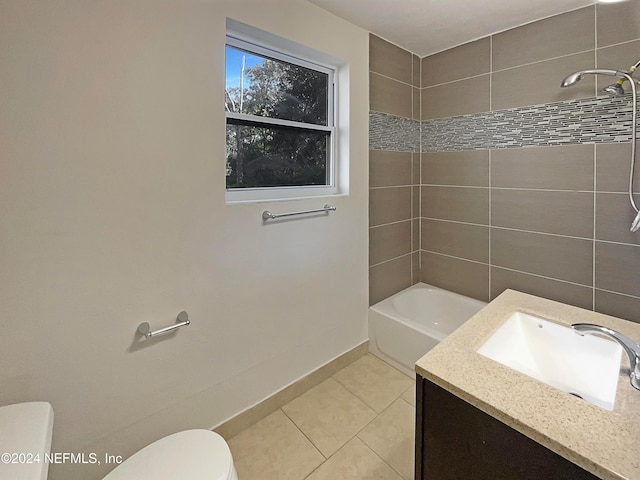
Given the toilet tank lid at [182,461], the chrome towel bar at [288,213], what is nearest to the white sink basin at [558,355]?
the toilet tank lid at [182,461]

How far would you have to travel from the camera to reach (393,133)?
2385 mm

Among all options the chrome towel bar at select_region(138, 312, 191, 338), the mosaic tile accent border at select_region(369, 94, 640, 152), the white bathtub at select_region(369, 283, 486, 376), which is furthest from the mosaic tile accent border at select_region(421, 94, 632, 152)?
the chrome towel bar at select_region(138, 312, 191, 338)

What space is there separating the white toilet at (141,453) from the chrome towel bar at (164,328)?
37 centimetres

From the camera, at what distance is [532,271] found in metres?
2.11

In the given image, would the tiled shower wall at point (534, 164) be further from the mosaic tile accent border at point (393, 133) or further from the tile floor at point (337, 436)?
the tile floor at point (337, 436)

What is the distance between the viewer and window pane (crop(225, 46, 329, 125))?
1.64m

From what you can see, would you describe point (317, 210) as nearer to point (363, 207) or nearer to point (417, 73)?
point (363, 207)

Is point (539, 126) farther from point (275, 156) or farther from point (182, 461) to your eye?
point (182, 461)

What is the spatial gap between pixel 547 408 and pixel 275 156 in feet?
5.28

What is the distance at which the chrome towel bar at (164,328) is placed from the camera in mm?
1298

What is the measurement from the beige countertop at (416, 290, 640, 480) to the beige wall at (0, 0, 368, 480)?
1.03 meters

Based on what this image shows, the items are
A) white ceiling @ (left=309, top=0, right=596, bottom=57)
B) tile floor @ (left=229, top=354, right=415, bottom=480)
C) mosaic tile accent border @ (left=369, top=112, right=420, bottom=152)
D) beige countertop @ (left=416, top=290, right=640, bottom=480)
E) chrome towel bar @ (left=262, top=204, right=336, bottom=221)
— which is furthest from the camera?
mosaic tile accent border @ (left=369, top=112, right=420, bottom=152)

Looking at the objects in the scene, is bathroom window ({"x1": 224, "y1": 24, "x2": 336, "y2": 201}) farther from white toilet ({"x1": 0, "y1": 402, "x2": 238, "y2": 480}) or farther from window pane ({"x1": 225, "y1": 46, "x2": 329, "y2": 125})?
white toilet ({"x1": 0, "y1": 402, "x2": 238, "y2": 480})

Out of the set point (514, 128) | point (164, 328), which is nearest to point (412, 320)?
point (514, 128)
